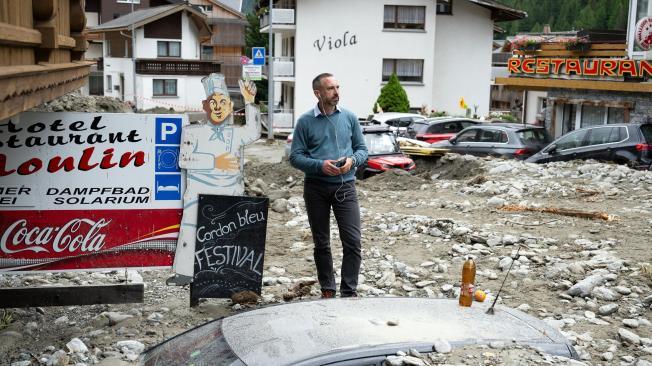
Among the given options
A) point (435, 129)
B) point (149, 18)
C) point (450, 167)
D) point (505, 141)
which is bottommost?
point (450, 167)

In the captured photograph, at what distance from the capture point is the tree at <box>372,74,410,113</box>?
42.2 m

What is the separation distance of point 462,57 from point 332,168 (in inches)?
1634

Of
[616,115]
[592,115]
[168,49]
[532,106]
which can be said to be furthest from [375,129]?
[168,49]

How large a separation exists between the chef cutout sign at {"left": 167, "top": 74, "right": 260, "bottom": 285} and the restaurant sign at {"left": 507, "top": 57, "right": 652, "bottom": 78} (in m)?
20.1

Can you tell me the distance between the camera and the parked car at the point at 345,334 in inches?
145

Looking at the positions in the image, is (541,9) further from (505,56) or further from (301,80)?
(301,80)

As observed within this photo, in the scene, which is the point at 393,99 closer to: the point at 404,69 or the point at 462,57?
the point at 404,69

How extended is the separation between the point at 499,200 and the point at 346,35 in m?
32.4

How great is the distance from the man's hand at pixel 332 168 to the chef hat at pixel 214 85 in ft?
4.02

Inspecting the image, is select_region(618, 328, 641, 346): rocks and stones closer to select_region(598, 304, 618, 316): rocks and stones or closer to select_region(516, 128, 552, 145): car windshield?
select_region(598, 304, 618, 316): rocks and stones

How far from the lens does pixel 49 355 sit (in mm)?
6371

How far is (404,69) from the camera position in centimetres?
4572

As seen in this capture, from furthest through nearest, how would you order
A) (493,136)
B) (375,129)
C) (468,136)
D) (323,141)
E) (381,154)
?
1. (468,136)
2. (493,136)
3. (375,129)
4. (381,154)
5. (323,141)

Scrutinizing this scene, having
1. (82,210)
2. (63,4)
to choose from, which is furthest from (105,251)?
(63,4)
